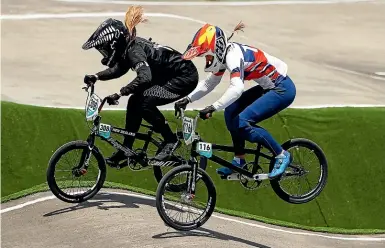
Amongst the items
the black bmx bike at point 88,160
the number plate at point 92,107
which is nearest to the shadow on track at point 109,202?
the black bmx bike at point 88,160

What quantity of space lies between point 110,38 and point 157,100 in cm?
121

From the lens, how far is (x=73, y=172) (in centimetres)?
1173

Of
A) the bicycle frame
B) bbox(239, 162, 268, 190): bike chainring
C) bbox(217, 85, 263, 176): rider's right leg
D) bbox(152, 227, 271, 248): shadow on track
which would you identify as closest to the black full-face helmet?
the bicycle frame

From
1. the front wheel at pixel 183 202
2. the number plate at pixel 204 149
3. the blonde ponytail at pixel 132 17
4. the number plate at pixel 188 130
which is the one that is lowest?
the front wheel at pixel 183 202

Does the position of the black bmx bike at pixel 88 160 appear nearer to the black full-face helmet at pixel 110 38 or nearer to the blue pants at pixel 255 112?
the black full-face helmet at pixel 110 38

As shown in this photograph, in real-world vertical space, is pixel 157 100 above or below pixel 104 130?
above

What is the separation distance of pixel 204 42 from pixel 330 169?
7.31m

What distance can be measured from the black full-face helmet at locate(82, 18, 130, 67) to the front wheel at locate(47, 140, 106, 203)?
144cm

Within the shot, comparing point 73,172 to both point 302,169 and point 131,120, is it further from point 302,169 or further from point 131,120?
point 302,169

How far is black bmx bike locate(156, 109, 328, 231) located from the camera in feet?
36.4

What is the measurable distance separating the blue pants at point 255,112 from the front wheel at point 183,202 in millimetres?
880

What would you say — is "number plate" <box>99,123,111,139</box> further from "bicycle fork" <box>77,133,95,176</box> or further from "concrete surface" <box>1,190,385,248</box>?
"concrete surface" <box>1,190,385,248</box>

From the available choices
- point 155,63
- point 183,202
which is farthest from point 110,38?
point 183,202

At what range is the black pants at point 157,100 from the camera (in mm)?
11977
